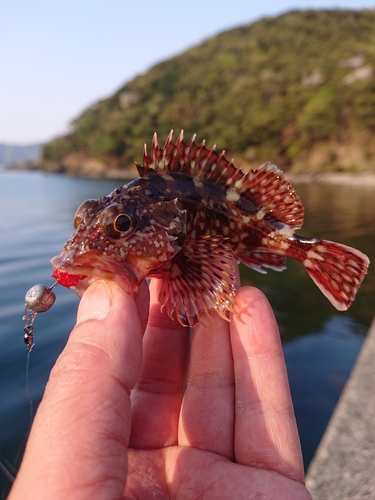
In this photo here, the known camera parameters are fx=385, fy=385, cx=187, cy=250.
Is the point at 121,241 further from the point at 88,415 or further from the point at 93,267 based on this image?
the point at 88,415

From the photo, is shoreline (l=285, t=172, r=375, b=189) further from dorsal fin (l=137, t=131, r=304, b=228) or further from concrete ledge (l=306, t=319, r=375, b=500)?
dorsal fin (l=137, t=131, r=304, b=228)

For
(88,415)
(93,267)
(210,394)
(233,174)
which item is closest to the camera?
(88,415)

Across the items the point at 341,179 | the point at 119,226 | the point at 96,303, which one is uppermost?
the point at 119,226

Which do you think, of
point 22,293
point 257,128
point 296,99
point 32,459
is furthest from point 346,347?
point 296,99

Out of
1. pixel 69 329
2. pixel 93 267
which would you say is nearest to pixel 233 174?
pixel 93 267

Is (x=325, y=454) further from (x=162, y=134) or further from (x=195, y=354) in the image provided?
(x=162, y=134)

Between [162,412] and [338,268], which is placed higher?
[338,268]

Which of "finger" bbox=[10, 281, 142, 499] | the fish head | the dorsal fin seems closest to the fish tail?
the dorsal fin

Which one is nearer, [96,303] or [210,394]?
[96,303]

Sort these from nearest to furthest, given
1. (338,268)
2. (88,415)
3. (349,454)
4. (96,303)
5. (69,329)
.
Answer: (88,415)
(96,303)
(338,268)
(349,454)
(69,329)
